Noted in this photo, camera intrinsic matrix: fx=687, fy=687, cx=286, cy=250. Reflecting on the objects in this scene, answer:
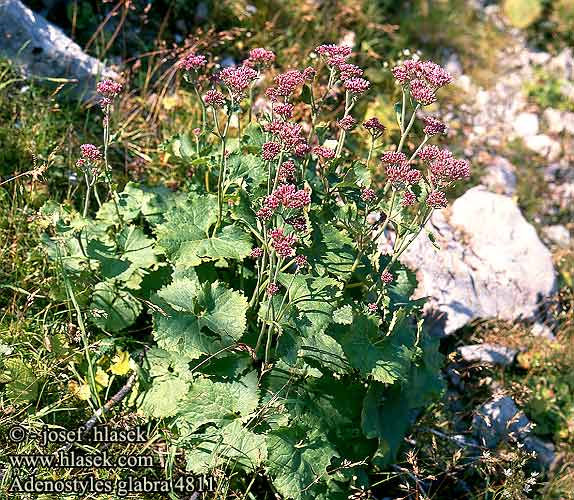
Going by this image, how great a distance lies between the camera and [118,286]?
340cm

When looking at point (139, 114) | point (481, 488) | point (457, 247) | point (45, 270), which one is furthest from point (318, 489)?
point (139, 114)

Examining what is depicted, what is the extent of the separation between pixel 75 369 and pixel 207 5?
3.74 metres

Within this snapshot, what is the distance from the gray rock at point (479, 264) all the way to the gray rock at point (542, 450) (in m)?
0.82

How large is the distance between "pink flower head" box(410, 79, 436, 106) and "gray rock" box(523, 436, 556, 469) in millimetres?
2372

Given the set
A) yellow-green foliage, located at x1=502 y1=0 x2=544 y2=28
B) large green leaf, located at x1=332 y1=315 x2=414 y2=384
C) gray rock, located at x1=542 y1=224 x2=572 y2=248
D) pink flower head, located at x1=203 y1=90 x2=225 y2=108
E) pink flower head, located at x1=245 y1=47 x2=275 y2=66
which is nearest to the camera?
large green leaf, located at x1=332 y1=315 x2=414 y2=384

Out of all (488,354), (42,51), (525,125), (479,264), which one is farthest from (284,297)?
(525,125)

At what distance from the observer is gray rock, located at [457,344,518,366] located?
14.5ft

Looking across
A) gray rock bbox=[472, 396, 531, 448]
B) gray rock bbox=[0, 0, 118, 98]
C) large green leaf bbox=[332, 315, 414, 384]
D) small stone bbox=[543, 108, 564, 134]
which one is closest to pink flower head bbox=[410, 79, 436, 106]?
large green leaf bbox=[332, 315, 414, 384]

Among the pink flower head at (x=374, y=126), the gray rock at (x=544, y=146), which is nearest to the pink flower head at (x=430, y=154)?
the pink flower head at (x=374, y=126)

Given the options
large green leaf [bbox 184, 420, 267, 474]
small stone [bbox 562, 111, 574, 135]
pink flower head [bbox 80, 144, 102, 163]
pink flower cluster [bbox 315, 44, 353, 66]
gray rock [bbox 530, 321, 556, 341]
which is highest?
pink flower cluster [bbox 315, 44, 353, 66]

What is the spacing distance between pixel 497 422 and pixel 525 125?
400 centimetres

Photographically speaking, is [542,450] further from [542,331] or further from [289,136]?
[289,136]

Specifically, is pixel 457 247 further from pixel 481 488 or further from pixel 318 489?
pixel 318 489

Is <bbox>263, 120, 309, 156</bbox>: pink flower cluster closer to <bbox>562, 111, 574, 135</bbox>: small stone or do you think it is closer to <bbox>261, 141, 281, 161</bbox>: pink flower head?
<bbox>261, 141, 281, 161</bbox>: pink flower head
